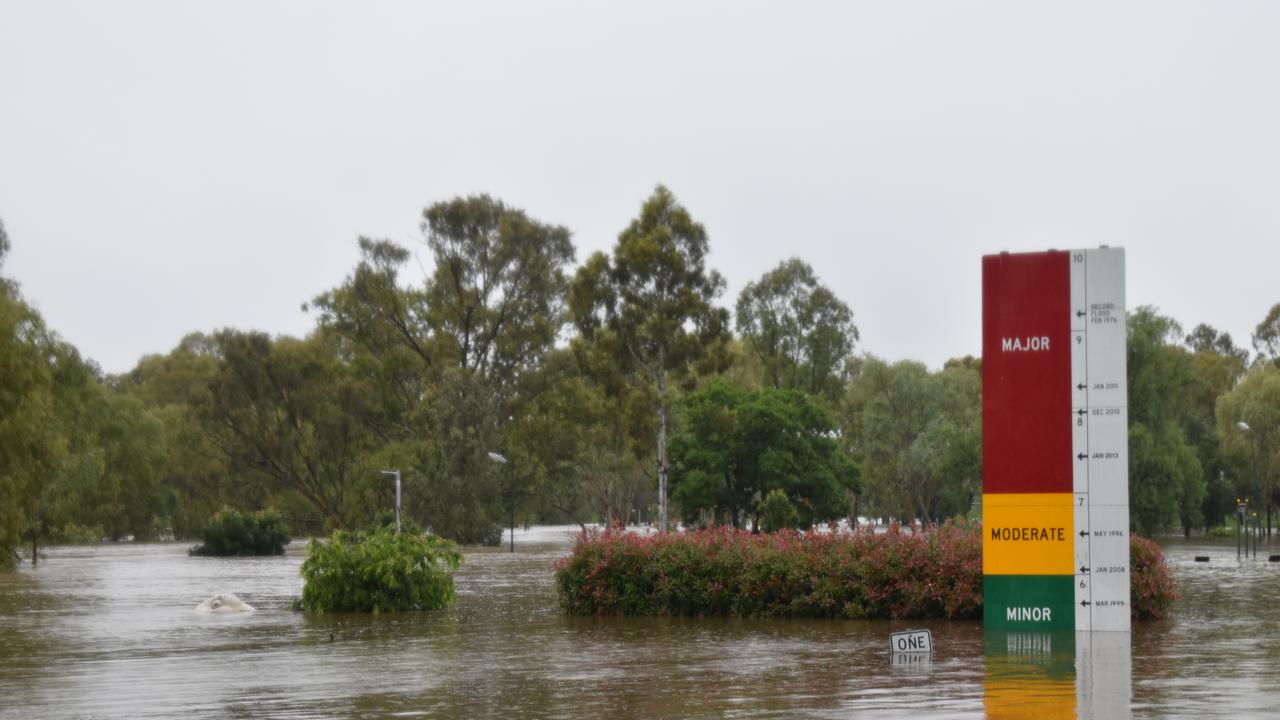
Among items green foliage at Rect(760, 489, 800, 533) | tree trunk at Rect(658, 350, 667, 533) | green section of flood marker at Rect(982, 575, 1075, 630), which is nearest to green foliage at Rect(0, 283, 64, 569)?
tree trunk at Rect(658, 350, 667, 533)

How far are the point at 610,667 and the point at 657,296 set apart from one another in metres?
53.9

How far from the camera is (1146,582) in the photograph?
1973cm

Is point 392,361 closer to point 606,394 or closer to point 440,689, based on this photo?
point 606,394

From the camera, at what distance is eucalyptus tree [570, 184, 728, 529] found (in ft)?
222

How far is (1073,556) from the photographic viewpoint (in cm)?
1675

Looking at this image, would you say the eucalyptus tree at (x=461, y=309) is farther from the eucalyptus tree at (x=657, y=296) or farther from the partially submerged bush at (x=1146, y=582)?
the partially submerged bush at (x=1146, y=582)

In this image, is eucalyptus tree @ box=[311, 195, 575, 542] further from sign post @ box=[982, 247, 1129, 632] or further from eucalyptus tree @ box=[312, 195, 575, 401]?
sign post @ box=[982, 247, 1129, 632]

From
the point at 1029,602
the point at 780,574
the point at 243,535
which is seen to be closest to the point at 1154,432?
the point at 243,535

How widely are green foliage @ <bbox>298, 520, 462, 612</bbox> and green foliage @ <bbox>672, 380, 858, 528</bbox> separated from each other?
44508 millimetres

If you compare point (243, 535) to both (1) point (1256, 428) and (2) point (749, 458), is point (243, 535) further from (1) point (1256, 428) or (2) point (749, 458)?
(1) point (1256, 428)

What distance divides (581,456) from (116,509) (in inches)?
1248

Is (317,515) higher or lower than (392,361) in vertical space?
lower

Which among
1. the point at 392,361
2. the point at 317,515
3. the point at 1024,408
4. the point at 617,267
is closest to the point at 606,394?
the point at 617,267

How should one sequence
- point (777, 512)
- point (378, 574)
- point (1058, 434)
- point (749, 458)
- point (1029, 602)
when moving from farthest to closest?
point (749, 458)
point (777, 512)
point (378, 574)
point (1029, 602)
point (1058, 434)
